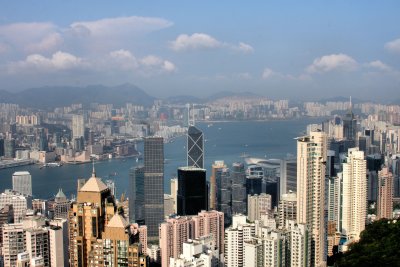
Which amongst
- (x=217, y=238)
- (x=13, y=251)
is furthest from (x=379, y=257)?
(x=13, y=251)

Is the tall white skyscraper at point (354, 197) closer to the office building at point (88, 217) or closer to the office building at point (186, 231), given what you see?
the office building at point (186, 231)

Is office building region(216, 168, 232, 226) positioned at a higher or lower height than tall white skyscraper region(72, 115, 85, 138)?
lower

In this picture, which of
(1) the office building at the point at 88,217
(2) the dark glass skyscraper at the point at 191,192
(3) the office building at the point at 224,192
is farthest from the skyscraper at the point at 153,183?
(1) the office building at the point at 88,217

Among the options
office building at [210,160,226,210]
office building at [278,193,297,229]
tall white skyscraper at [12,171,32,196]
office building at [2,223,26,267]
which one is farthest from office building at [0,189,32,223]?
office building at [278,193,297,229]

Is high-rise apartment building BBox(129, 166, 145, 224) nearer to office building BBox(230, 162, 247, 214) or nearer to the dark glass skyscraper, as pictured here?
the dark glass skyscraper

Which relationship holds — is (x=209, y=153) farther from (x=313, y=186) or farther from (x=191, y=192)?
(x=313, y=186)

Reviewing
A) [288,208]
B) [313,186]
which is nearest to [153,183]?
[288,208]
